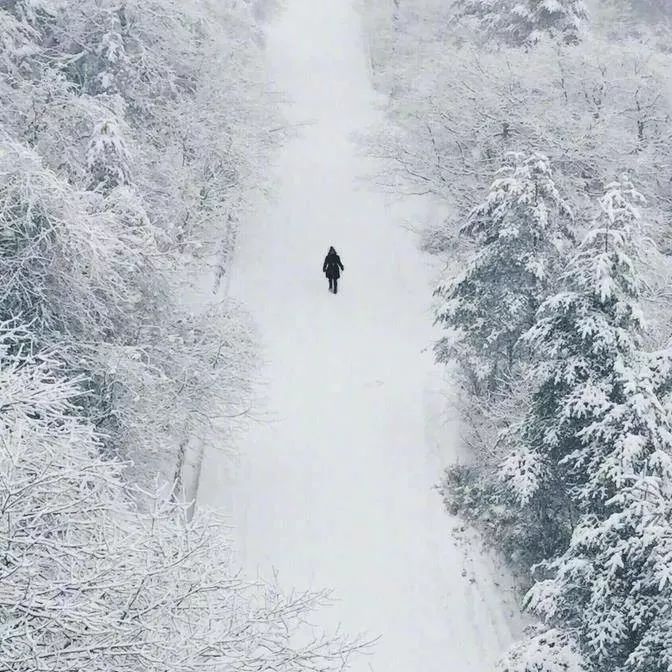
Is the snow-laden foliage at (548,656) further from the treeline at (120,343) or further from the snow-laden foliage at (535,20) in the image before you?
the snow-laden foliage at (535,20)

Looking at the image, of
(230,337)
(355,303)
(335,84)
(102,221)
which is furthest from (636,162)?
(335,84)

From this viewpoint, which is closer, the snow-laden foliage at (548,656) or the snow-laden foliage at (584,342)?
the snow-laden foliage at (548,656)

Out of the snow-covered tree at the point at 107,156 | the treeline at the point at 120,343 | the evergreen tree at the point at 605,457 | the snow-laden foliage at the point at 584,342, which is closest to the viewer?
the treeline at the point at 120,343

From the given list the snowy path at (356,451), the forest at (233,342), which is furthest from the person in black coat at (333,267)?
the forest at (233,342)

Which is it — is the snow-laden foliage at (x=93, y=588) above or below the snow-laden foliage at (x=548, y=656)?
above

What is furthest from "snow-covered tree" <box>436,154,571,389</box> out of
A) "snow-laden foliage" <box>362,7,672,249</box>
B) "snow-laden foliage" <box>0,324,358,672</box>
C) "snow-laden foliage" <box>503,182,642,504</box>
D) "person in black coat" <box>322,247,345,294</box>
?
"snow-laden foliage" <box>0,324,358,672</box>

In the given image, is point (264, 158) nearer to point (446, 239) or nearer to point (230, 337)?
point (446, 239)

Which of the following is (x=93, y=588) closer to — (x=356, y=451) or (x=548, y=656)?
(x=548, y=656)
